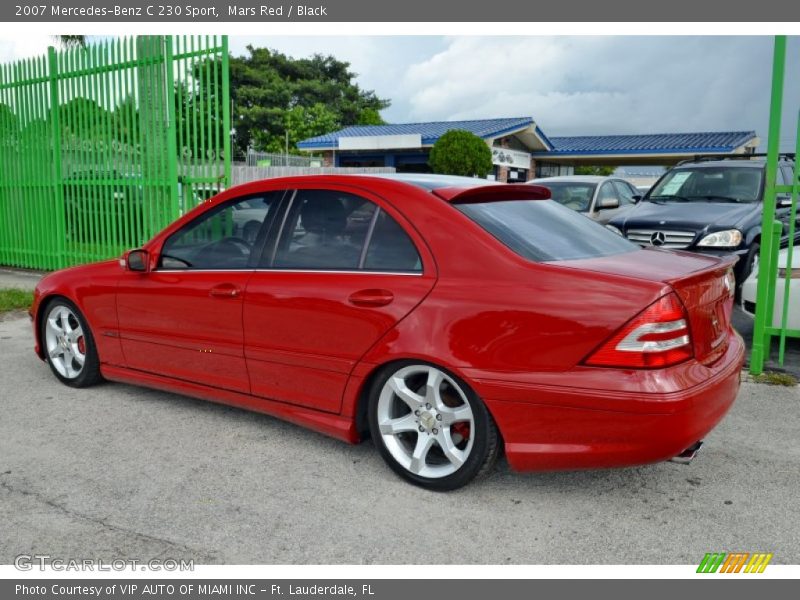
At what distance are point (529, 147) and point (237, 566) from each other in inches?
1370

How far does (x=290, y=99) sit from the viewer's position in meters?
41.6

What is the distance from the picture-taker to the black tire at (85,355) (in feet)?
16.2

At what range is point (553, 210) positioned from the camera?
3.92 meters

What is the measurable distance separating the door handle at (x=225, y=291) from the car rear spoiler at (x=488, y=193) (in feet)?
4.18

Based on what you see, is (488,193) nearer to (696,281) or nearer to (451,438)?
(696,281)

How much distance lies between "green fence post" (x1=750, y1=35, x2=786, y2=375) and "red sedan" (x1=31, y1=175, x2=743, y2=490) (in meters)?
2.14

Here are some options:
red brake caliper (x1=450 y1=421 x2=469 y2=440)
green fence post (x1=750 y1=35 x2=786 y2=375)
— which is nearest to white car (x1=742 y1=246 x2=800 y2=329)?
green fence post (x1=750 y1=35 x2=786 y2=375)

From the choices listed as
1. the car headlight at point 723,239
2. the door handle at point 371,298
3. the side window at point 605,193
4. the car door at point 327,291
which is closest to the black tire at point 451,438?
the car door at point 327,291

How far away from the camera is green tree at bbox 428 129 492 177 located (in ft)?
88.9

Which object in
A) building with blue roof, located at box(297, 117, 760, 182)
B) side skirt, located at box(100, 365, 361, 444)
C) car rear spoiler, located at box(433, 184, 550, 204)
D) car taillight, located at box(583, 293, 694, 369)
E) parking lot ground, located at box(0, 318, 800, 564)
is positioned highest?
building with blue roof, located at box(297, 117, 760, 182)

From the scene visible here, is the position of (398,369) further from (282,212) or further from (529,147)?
(529,147)

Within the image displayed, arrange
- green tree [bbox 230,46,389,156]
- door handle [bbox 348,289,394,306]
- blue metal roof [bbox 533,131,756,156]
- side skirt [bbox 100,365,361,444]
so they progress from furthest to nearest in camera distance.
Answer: green tree [bbox 230,46,389,156], blue metal roof [bbox 533,131,756,156], side skirt [bbox 100,365,361,444], door handle [bbox 348,289,394,306]

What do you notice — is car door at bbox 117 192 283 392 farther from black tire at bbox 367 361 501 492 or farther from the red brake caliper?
the red brake caliper

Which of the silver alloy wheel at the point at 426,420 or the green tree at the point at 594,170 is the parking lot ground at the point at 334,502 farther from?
the green tree at the point at 594,170
